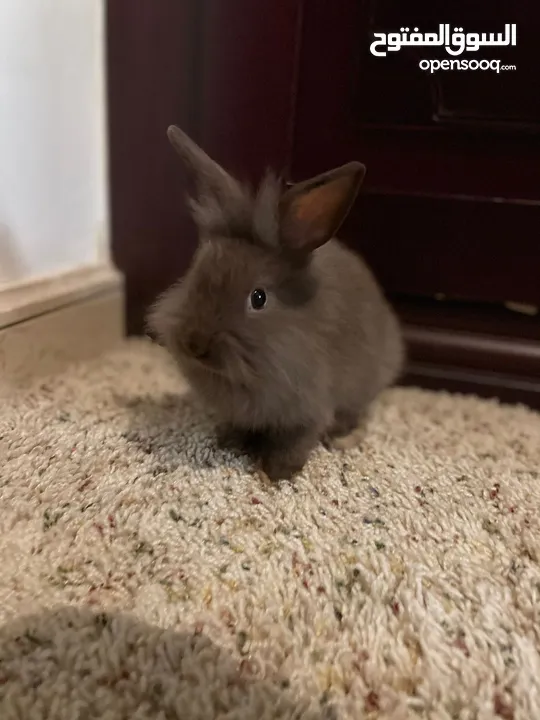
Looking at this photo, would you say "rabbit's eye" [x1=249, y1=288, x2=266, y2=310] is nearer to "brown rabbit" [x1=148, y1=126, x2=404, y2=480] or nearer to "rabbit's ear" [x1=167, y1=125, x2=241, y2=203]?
"brown rabbit" [x1=148, y1=126, x2=404, y2=480]

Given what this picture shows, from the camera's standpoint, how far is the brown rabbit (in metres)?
0.92

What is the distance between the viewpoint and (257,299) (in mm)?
960

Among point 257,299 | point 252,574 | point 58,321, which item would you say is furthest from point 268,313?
point 58,321

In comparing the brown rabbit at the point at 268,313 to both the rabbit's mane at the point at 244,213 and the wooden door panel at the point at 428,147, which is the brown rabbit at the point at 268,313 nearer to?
the rabbit's mane at the point at 244,213

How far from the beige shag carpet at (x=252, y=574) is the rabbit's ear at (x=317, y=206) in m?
0.35

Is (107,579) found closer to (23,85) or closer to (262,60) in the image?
(23,85)

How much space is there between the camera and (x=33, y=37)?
1183 mm

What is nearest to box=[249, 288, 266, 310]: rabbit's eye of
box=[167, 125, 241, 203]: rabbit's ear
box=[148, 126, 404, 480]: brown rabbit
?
box=[148, 126, 404, 480]: brown rabbit

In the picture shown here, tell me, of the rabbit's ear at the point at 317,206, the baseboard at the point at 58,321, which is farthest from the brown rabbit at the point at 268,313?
the baseboard at the point at 58,321

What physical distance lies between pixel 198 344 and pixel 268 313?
116 millimetres

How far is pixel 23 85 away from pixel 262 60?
0.47 meters

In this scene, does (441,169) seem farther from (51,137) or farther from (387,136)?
(51,137)

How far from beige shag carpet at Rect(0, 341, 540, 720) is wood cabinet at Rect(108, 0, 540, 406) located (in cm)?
34

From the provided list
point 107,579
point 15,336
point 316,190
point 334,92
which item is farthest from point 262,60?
point 107,579
